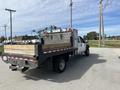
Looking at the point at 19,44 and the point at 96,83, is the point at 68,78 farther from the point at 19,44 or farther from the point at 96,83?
the point at 19,44

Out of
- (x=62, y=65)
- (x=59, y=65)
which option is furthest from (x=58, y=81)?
(x=62, y=65)

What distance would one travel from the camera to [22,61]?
7430mm

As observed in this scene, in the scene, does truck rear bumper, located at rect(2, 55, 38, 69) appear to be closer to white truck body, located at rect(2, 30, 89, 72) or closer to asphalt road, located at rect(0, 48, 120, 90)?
white truck body, located at rect(2, 30, 89, 72)

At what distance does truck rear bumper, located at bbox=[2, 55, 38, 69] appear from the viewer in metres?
6.93

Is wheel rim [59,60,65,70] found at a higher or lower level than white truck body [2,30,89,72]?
lower

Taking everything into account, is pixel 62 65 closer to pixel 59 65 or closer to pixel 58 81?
pixel 59 65

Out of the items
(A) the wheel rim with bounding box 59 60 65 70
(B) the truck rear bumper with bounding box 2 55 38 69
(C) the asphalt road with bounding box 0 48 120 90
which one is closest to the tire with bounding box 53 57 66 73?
(A) the wheel rim with bounding box 59 60 65 70

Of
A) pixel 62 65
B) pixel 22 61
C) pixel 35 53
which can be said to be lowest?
pixel 62 65

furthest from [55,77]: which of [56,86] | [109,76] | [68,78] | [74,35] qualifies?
[74,35]

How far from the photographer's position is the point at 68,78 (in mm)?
7535

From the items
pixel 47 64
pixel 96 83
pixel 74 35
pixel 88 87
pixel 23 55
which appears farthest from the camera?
pixel 74 35

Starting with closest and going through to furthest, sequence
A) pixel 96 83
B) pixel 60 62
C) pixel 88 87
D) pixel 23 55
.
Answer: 1. pixel 88 87
2. pixel 96 83
3. pixel 23 55
4. pixel 60 62

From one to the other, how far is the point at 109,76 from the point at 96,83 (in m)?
1.38

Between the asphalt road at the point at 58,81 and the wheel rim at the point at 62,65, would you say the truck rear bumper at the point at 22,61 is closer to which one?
the asphalt road at the point at 58,81
